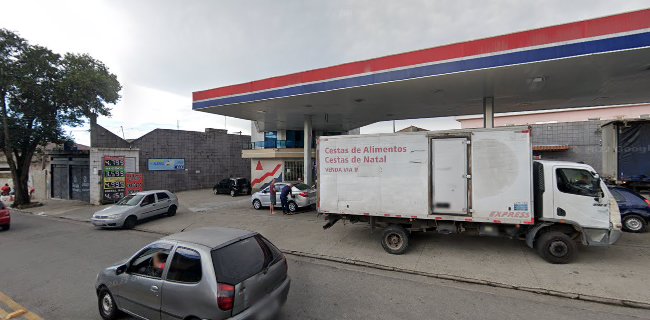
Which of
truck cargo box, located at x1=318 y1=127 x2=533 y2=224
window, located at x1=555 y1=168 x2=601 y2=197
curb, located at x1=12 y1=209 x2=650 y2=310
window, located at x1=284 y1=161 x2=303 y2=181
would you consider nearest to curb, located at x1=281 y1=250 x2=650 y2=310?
curb, located at x1=12 y1=209 x2=650 y2=310

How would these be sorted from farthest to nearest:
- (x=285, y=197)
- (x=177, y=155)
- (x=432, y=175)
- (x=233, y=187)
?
(x=177, y=155), (x=233, y=187), (x=285, y=197), (x=432, y=175)

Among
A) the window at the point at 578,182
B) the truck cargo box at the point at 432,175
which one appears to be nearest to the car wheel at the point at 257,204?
the truck cargo box at the point at 432,175

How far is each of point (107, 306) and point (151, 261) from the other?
1.48 m

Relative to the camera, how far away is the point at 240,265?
3.89 metres

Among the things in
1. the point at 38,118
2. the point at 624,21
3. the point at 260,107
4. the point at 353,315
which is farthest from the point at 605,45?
the point at 38,118

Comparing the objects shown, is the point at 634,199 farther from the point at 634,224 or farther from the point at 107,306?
the point at 107,306

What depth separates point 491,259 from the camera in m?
6.82

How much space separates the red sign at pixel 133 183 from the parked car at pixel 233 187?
5.19 metres

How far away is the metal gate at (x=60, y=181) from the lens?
72.8ft

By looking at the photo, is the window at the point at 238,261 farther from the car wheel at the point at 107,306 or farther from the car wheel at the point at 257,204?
the car wheel at the point at 257,204

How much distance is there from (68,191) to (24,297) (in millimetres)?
21533

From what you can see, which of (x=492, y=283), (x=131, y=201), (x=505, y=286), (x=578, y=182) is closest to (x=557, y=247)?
(x=578, y=182)

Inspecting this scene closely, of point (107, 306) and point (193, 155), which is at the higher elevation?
point (193, 155)

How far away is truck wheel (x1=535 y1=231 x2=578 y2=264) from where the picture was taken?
634 cm
